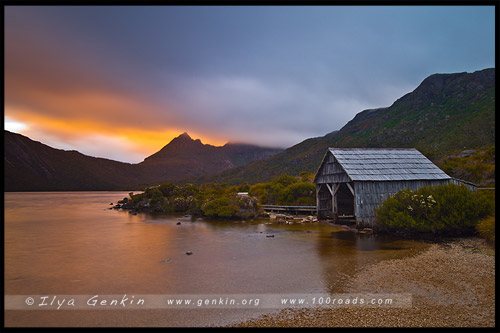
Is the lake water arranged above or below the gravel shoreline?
below

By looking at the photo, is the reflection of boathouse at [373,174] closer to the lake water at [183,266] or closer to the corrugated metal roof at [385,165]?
the corrugated metal roof at [385,165]

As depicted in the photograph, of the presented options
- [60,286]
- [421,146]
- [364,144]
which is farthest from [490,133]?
[60,286]

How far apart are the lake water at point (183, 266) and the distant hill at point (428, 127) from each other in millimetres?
37730

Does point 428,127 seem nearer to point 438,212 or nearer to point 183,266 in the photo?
point 438,212

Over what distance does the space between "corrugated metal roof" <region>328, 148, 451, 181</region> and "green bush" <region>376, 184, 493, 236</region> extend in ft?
10.3

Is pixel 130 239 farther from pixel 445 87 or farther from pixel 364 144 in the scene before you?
pixel 445 87

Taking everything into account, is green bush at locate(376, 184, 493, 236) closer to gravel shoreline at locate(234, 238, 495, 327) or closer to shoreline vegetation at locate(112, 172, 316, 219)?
gravel shoreline at locate(234, 238, 495, 327)

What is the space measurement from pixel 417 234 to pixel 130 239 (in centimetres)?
2019

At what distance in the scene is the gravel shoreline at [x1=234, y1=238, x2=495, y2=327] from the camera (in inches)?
295

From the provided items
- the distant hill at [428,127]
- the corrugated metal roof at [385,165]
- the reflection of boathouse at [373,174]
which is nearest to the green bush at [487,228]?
the reflection of boathouse at [373,174]

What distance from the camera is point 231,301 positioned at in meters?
9.66

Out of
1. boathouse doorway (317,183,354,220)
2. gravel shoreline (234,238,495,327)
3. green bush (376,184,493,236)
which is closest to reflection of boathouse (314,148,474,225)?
green bush (376,184,493,236)

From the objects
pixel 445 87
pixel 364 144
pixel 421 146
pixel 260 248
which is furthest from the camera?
pixel 445 87

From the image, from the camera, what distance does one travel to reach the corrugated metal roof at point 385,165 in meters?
23.8
